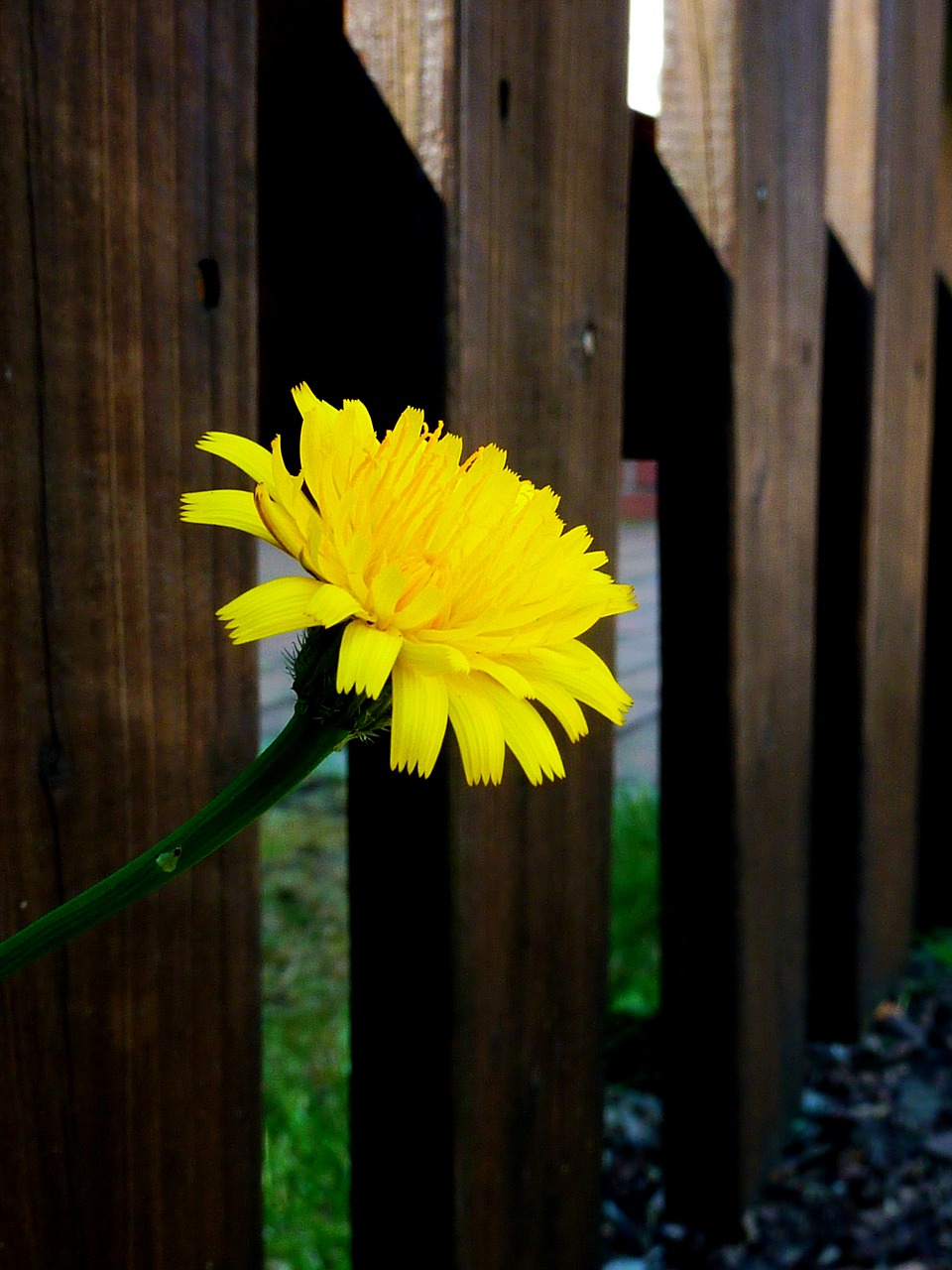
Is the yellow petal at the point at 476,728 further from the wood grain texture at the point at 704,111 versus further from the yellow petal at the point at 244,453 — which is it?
the wood grain texture at the point at 704,111

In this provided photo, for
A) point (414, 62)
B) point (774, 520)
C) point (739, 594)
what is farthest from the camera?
point (774, 520)

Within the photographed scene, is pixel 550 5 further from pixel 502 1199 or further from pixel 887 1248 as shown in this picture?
pixel 887 1248

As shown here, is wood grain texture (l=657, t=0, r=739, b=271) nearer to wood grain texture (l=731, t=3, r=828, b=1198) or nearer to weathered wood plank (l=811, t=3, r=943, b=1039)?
wood grain texture (l=731, t=3, r=828, b=1198)

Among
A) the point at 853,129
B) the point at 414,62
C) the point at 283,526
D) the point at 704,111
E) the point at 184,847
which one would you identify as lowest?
the point at 184,847

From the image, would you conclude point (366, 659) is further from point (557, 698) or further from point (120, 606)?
point (120, 606)

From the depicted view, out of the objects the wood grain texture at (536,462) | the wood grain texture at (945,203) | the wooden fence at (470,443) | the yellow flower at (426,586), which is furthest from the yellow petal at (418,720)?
the wood grain texture at (945,203)

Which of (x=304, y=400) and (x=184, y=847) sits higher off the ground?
(x=304, y=400)

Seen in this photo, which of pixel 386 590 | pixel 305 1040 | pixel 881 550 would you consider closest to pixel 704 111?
pixel 881 550
